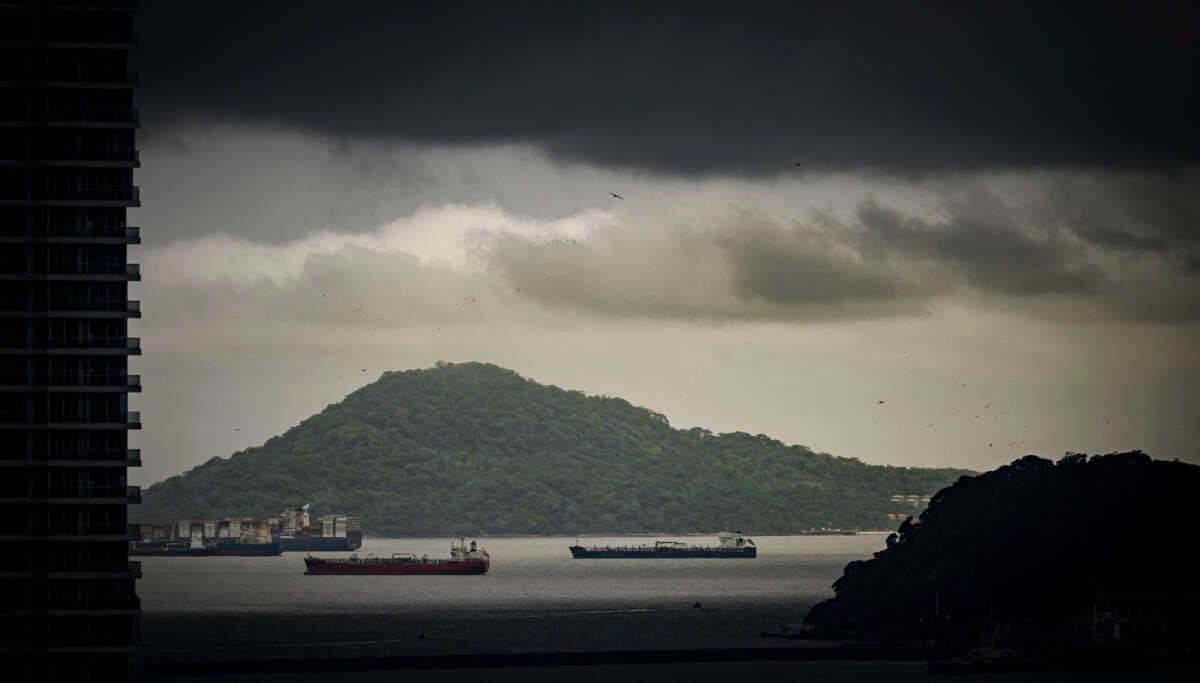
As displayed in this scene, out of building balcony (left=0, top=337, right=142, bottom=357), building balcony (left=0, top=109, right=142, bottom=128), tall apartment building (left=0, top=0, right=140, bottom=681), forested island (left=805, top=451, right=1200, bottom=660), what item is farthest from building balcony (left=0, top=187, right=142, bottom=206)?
forested island (left=805, top=451, right=1200, bottom=660)

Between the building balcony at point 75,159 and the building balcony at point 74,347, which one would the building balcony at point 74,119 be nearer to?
the building balcony at point 75,159

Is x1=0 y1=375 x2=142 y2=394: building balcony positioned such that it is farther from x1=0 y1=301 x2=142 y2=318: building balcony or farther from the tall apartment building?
x1=0 y1=301 x2=142 y2=318: building balcony

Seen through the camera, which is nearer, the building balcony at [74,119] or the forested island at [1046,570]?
the building balcony at [74,119]

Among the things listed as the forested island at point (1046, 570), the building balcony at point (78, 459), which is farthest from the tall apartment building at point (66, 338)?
the forested island at point (1046, 570)

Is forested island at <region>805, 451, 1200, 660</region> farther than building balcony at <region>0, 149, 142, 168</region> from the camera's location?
Yes

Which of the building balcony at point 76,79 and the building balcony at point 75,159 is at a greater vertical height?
the building balcony at point 76,79
